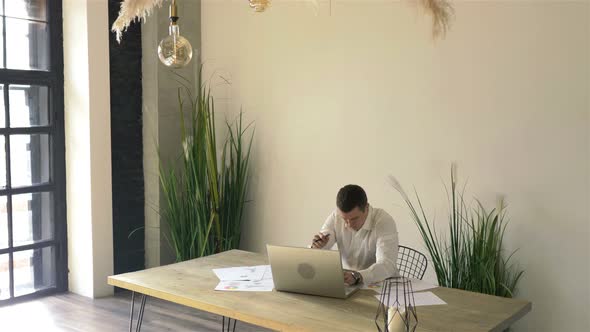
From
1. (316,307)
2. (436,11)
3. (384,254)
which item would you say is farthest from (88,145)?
(436,11)

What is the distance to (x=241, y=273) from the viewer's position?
3764mm

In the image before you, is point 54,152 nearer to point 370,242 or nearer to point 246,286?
point 246,286

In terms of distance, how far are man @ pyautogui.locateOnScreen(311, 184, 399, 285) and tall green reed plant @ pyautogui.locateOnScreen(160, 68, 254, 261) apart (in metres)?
1.75

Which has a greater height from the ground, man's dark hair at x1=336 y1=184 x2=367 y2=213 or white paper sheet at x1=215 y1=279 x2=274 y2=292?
man's dark hair at x1=336 y1=184 x2=367 y2=213

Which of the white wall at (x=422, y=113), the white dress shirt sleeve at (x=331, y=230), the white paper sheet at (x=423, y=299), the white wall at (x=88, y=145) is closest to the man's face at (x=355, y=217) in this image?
the white dress shirt sleeve at (x=331, y=230)

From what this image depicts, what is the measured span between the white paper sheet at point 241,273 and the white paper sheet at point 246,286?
66mm

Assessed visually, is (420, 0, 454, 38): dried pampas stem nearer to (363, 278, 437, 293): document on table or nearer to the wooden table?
the wooden table

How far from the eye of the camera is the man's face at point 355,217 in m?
3.85

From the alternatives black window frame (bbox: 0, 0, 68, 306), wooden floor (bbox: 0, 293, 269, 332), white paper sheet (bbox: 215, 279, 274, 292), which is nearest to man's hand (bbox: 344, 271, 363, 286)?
white paper sheet (bbox: 215, 279, 274, 292)

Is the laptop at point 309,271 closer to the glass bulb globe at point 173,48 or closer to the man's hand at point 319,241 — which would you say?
the man's hand at point 319,241

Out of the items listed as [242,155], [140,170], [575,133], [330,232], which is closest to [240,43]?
[242,155]

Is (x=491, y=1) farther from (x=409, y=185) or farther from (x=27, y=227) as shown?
(x=27, y=227)

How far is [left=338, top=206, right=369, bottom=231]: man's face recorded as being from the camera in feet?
12.6

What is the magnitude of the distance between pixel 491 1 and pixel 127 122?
3.23 m
